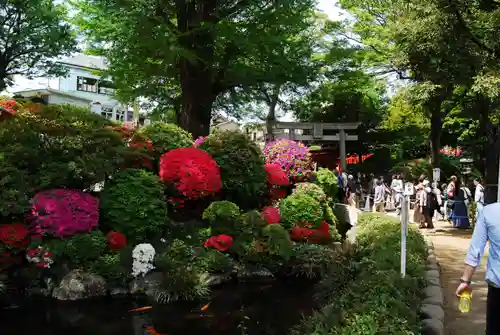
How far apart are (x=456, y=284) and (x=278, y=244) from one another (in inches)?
125

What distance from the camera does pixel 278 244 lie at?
29.2 ft

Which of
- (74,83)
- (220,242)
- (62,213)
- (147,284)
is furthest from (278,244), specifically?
(74,83)

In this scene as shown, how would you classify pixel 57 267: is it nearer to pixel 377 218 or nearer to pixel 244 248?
pixel 244 248

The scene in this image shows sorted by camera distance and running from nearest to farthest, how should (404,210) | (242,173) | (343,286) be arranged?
(404,210) → (343,286) → (242,173)

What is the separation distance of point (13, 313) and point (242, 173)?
5169 mm

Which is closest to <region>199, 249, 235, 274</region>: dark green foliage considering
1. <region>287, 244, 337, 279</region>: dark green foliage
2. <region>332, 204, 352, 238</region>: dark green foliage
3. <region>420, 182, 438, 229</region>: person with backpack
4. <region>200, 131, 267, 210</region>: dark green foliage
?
<region>287, 244, 337, 279</region>: dark green foliage

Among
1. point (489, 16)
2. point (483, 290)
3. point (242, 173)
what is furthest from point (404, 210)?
point (489, 16)

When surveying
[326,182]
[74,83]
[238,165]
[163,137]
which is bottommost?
[326,182]

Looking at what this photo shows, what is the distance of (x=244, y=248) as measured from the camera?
880 centimetres

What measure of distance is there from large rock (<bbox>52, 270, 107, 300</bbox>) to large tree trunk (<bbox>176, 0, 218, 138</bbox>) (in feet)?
20.0

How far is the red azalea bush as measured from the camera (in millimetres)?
9156

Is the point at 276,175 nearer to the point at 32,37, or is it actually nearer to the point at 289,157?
the point at 289,157

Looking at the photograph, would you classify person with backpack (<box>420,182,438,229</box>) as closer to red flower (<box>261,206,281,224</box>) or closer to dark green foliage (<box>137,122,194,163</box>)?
red flower (<box>261,206,281,224</box>)

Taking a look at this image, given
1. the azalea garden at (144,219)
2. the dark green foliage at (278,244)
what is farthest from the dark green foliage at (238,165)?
the dark green foliage at (278,244)
